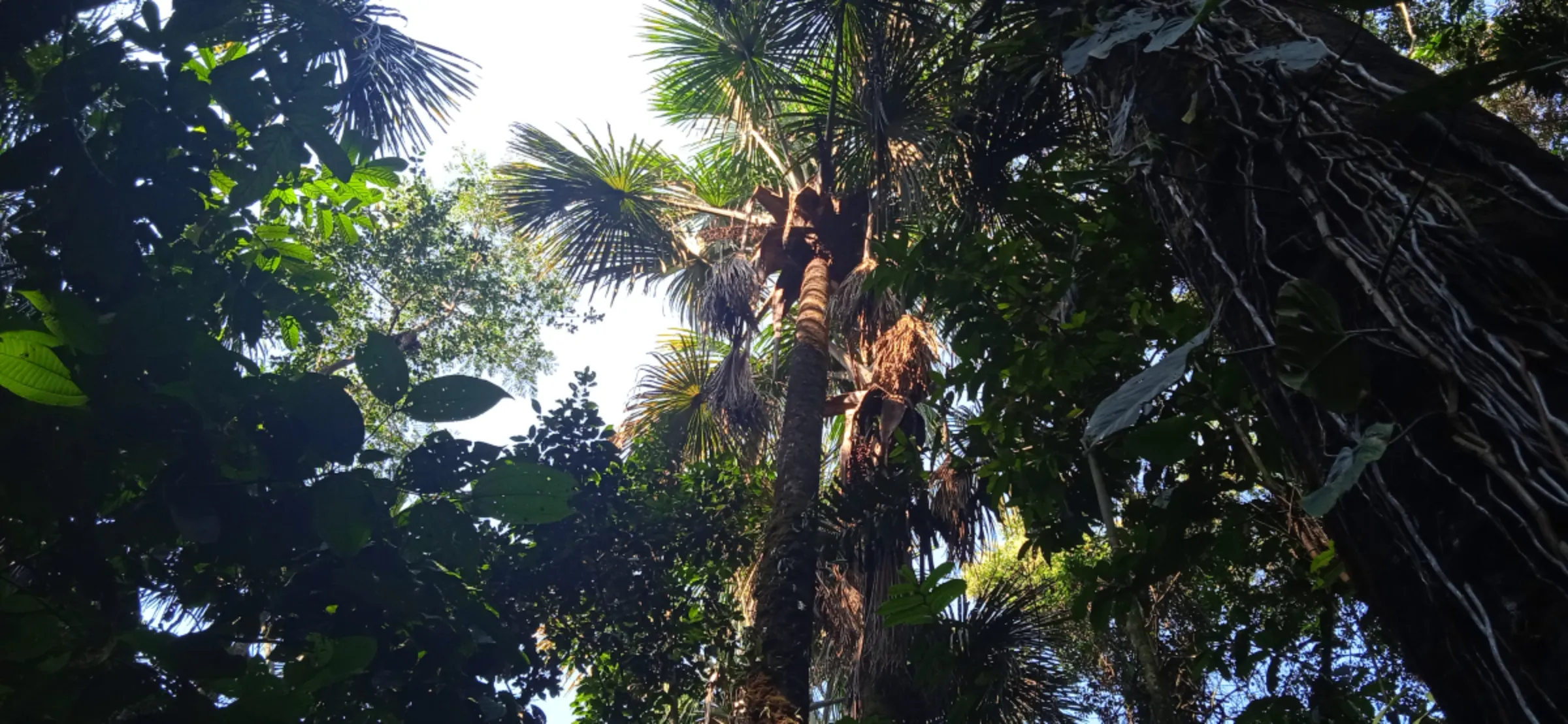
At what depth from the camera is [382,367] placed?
1589 mm

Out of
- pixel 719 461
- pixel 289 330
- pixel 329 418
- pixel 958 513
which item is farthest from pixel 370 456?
pixel 958 513

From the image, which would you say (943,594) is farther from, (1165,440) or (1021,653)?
(1021,653)

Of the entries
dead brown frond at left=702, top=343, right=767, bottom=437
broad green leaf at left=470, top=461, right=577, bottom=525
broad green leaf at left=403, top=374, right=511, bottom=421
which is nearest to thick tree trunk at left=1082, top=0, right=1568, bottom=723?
broad green leaf at left=470, top=461, right=577, bottom=525

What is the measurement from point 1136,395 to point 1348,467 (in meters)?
0.24

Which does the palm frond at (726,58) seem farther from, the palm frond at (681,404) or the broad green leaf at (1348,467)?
the broad green leaf at (1348,467)

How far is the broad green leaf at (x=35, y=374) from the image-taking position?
133 cm

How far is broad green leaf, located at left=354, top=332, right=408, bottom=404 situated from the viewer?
5.18 ft

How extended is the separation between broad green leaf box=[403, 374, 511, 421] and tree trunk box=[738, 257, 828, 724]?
2.28 meters

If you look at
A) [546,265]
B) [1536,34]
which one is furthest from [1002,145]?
[546,265]

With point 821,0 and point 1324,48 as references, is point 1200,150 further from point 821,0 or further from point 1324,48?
point 821,0

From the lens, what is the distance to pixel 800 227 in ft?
19.6

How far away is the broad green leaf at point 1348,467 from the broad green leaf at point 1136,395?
17 cm

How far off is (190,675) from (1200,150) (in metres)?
1.76

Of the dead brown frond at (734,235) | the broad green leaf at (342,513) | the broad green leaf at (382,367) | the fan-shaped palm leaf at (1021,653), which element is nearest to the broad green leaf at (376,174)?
the broad green leaf at (382,367)
